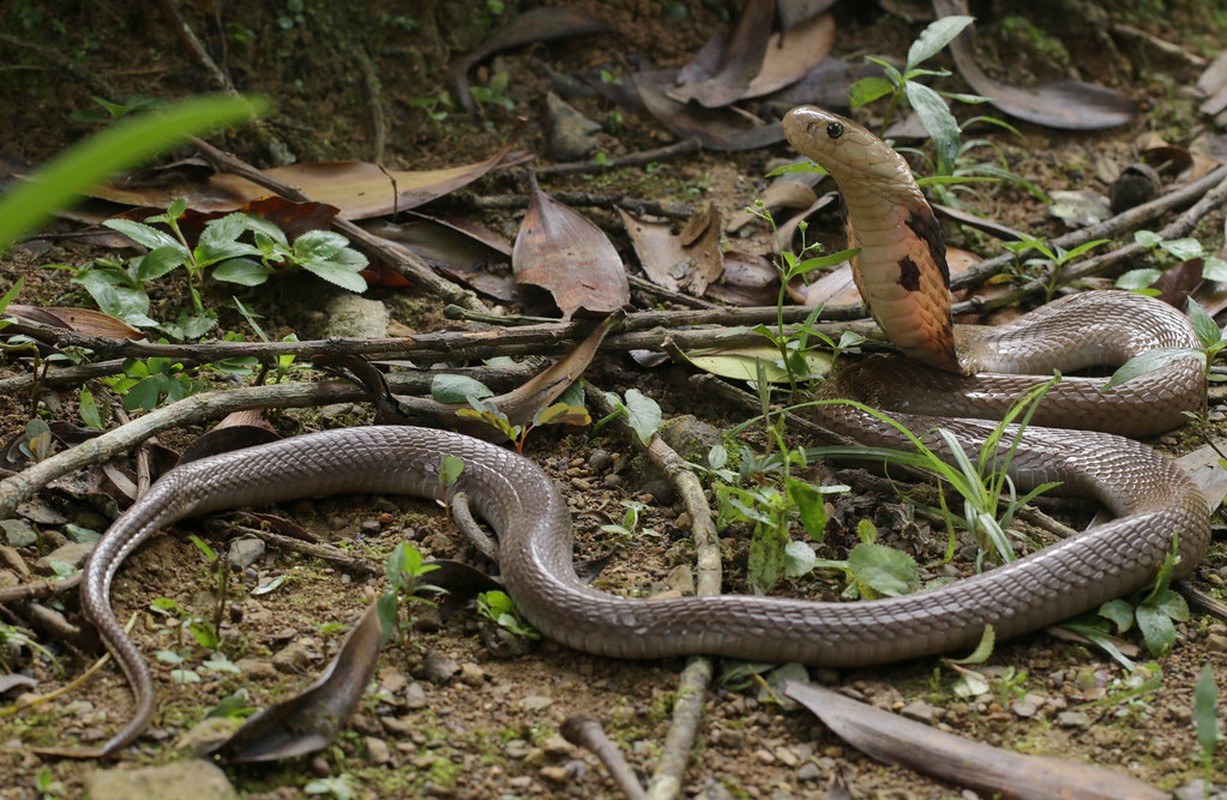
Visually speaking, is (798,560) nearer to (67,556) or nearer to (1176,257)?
(67,556)

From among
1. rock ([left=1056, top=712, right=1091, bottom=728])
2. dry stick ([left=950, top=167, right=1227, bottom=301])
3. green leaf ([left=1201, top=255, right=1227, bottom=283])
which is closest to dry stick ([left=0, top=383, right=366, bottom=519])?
rock ([left=1056, top=712, right=1091, bottom=728])

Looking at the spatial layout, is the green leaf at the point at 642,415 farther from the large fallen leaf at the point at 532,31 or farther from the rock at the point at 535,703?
the large fallen leaf at the point at 532,31

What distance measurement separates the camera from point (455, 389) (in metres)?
4.45

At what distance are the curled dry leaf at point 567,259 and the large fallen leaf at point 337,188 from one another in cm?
41

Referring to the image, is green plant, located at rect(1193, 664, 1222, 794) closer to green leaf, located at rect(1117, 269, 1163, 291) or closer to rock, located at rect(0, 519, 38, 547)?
green leaf, located at rect(1117, 269, 1163, 291)

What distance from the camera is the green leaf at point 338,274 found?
193 inches

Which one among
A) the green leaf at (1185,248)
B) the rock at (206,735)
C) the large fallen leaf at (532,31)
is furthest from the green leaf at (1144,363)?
the large fallen leaf at (532,31)

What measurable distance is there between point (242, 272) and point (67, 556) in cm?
165

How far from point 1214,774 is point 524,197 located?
12.9 ft

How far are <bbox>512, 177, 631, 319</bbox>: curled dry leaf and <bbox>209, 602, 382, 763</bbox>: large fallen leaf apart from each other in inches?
77.3

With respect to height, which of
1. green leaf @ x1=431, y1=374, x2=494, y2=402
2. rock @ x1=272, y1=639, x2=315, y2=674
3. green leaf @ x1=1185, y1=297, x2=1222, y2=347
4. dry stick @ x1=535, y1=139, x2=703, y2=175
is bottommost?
rock @ x1=272, y1=639, x2=315, y2=674

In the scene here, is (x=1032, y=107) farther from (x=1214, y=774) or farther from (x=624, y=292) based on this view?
(x=1214, y=774)

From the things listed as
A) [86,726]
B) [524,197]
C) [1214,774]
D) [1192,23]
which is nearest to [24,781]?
[86,726]

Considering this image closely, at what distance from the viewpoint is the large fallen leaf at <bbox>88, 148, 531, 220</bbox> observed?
213 inches
